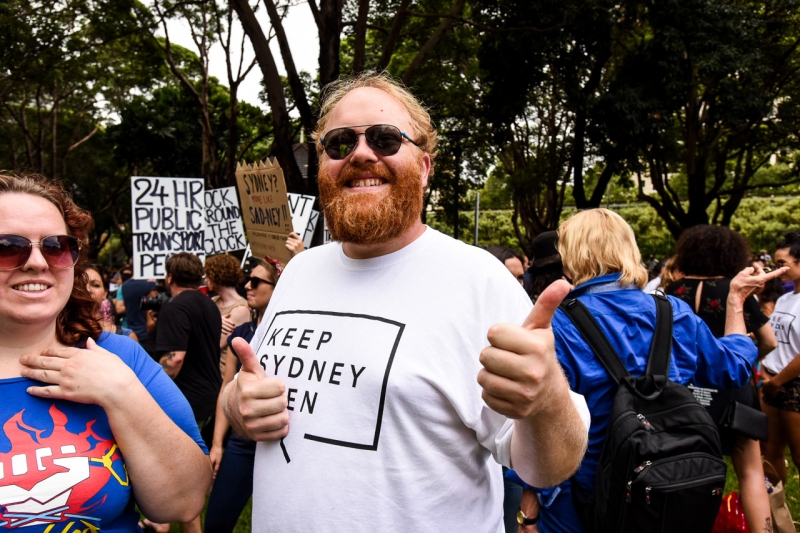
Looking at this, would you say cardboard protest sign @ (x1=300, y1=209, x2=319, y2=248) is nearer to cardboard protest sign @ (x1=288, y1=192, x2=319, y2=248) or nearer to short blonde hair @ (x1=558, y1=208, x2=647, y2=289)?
cardboard protest sign @ (x1=288, y1=192, x2=319, y2=248)

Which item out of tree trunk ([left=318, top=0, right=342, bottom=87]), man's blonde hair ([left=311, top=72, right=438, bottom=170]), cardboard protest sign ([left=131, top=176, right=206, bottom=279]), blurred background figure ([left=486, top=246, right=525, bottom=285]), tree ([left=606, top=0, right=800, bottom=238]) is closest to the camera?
man's blonde hair ([left=311, top=72, right=438, bottom=170])

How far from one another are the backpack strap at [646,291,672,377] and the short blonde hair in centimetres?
15

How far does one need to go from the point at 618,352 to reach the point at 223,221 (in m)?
5.39

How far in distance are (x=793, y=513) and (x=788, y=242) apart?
191 centimetres

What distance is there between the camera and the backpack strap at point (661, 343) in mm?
2277

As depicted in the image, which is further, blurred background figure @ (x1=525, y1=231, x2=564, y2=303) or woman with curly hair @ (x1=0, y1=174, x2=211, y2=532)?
blurred background figure @ (x1=525, y1=231, x2=564, y2=303)

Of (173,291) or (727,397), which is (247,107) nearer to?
(173,291)

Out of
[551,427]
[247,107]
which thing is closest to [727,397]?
[551,427]

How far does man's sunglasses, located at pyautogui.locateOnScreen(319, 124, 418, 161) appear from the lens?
1857mm

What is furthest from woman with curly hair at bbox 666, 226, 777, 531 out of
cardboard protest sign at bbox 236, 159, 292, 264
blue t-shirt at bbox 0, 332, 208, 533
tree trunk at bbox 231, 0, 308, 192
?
tree trunk at bbox 231, 0, 308, 192

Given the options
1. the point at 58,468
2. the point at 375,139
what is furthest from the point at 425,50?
the point at 58,468

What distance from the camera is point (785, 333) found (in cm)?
418

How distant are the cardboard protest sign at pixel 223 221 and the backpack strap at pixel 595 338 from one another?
5.04 m

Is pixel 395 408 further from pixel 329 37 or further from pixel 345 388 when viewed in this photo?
pixel 329 37
